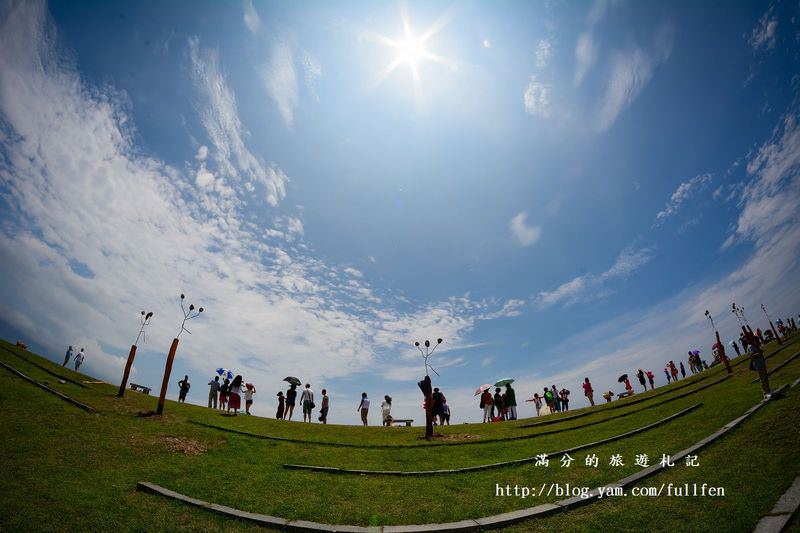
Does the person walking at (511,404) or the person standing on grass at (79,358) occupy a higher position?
the person standing on grass at (79,358)

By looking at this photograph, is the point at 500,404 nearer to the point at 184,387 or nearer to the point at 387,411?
the point at 387,411

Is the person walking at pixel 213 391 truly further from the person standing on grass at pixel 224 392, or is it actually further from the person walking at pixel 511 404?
the person walking at pixel 511 404

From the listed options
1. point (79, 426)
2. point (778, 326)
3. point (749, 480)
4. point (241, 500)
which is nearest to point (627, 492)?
point (749, 480)

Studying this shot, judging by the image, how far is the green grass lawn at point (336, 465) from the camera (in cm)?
670

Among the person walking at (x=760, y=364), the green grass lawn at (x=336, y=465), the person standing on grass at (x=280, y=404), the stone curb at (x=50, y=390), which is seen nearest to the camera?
the green grass lawn at (x=336, y=465)

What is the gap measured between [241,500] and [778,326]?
218 feet

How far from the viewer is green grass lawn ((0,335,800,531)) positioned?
670 centimetres

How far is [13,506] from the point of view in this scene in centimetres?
666

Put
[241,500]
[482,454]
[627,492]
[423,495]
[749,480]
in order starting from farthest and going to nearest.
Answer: [482,454]
[423,495]
[241,500]
[627,492]
[749,480]

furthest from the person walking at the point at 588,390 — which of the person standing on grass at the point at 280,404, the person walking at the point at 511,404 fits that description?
the person standing on grass at the point at 280,404

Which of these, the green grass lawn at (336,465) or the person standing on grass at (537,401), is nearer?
the green grass lawn at (336,465)

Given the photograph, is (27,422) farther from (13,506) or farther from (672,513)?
(672,513)

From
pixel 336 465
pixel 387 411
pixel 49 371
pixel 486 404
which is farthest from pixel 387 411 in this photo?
pixel 49 371

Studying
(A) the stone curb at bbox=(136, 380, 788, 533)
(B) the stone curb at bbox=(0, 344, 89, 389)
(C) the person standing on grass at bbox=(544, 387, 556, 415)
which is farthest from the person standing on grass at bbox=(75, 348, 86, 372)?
(C) the person standing on grass at bbox=(544, 387, 556, 415)
